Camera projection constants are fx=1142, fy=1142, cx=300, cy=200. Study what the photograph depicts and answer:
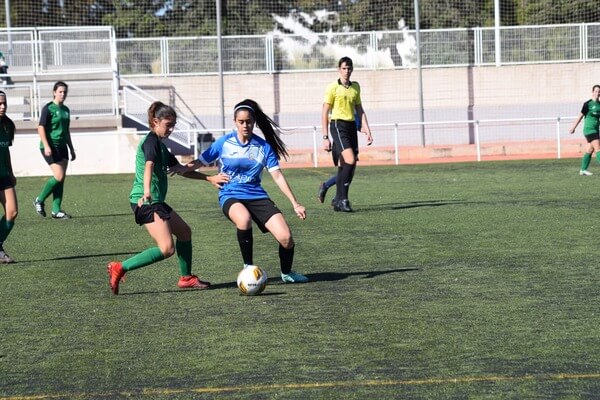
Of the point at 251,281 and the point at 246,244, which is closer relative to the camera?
the point at 251,281

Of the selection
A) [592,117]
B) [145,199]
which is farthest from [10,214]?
[592,117]

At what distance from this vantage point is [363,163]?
3003 cm

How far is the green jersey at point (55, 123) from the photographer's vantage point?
51.8 feet

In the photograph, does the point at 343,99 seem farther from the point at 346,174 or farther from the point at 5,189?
Result: the point at 5,189

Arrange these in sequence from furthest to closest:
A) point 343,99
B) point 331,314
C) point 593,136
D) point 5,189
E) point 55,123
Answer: point 593,136
point 55,123
point 343,99
point 5,189
point 331,314

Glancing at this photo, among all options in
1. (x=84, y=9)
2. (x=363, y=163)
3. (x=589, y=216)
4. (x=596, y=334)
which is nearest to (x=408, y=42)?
(x=363, y=163)

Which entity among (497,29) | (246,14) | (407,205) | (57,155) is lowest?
(407,205)

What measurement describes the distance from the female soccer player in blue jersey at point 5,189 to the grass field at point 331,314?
35cm

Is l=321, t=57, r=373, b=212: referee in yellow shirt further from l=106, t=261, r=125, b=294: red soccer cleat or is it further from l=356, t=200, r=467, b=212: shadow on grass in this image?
l=106, t=261, r=125, b=294: red soccer cleat

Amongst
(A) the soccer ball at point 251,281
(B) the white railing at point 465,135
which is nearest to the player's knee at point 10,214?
(A) the soccer ball at point 251,281

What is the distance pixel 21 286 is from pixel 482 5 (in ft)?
Result: 108

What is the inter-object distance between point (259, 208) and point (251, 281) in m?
0.86

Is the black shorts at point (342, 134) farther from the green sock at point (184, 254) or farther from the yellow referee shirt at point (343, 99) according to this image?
the green sock at point (184, 254)

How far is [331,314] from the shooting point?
316 inches
